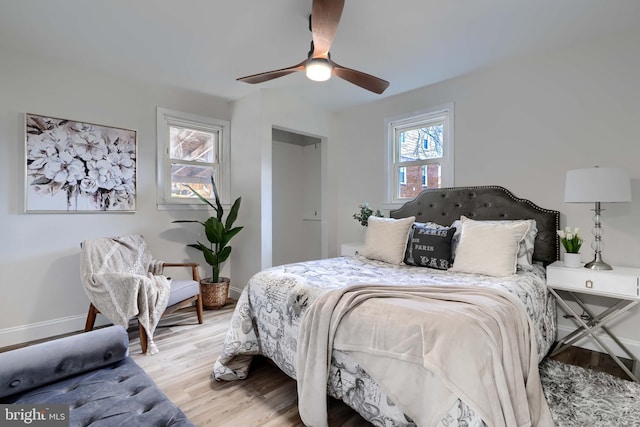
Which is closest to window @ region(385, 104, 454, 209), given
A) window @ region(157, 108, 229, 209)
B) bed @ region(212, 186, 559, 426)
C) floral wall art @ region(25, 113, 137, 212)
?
bed @ region(212, 186, 559, 426)

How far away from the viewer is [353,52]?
2.77m

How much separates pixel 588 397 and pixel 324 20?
2.74 meters

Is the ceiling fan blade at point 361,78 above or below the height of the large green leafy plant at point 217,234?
above

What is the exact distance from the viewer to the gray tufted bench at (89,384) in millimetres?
1078

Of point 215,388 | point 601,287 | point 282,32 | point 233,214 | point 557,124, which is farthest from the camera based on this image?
point 233,214

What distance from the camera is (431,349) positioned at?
127 cm

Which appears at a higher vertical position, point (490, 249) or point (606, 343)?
point (490, 249)

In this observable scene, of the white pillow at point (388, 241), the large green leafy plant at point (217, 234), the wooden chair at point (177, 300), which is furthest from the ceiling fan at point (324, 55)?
the wooden chair at point (177, 300)

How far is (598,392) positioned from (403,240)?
158 centimetres

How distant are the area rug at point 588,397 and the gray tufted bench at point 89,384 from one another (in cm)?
199

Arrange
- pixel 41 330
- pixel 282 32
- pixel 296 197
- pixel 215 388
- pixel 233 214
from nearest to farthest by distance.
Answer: pixel 215 388 < pixel 282 32 < pixel 41 330 < pixel 233 214 < pixel 296 197

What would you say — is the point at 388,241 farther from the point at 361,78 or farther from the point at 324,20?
the point at 324,20

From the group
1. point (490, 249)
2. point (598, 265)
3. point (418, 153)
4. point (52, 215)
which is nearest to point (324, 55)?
point (490, 249)

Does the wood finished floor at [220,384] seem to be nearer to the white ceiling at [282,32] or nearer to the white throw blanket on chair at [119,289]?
the white throw blanket on chair at [119,289]
